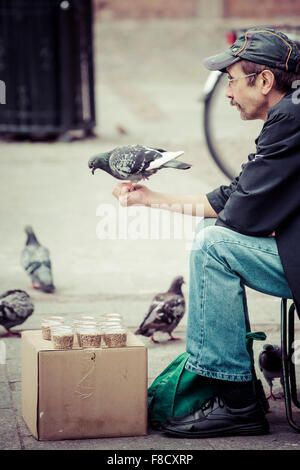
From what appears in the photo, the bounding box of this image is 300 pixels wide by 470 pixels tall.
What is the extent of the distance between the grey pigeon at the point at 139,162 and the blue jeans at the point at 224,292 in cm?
31

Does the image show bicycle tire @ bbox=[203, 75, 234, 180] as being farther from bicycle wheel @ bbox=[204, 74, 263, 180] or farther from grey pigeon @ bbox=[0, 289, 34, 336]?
grey pigeon @ bbox=[0, 289, 34, 336]

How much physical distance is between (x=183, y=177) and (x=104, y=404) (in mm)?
5467

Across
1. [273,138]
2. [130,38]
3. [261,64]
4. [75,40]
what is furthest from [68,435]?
[130,38]

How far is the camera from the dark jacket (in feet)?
9.73

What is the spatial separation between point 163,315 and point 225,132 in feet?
13.1

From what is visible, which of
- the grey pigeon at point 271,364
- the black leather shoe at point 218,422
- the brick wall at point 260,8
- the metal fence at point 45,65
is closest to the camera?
the black leather shoe at point 218,422

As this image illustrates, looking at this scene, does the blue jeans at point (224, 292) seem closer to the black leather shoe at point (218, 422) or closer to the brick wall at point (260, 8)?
the black leather shoe at point (218, 422)

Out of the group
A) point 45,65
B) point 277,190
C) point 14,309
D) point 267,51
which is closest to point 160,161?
point 277,190

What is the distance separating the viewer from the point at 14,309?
4273mm

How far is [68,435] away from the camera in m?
3.00

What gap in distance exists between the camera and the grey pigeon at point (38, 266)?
5.11 m

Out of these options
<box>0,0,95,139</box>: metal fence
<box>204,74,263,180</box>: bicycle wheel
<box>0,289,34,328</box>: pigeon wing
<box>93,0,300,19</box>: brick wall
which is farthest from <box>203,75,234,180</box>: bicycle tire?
<box>93,0,300,19</box>: brick wall

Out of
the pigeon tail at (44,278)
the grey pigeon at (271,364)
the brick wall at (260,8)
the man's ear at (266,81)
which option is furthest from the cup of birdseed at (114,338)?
the brick wall at (260,8)

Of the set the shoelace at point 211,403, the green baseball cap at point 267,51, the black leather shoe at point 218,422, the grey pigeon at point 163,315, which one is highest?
the green baseball cap at point 267,51
